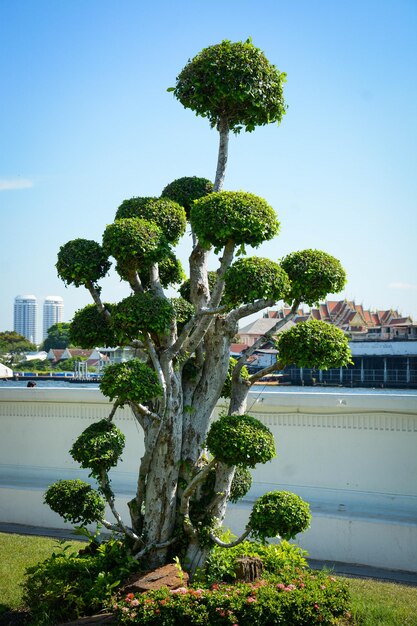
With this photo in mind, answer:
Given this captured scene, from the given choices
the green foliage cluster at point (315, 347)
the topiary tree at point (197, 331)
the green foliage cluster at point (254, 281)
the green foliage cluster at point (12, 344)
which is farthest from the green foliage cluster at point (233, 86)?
the green foliage cluster at point (12, 344)

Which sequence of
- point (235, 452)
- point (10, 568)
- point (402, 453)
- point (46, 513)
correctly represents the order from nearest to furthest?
point (235, 452), point (10, 568), point (402, 453), point (46, 513)

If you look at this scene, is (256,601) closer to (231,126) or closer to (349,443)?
(349,443)

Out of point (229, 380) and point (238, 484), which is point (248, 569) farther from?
point (229, 380)

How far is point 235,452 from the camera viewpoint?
672 cm

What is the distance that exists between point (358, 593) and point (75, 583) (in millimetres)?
2836

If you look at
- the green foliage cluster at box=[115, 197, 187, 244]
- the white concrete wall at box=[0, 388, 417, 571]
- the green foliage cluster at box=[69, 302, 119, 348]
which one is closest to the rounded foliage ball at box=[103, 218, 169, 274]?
the green foliage cluster at box=[115, 197, 187, 244]

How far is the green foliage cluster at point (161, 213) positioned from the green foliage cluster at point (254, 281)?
0.92 metres

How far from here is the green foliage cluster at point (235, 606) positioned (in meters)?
6.23

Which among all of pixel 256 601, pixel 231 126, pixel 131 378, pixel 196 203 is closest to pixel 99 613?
pixel 256 601

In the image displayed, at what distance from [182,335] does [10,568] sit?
3565 millimetres

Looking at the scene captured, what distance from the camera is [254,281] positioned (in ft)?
22.0

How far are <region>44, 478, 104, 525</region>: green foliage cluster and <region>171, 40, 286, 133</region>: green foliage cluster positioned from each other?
3869 millimetres

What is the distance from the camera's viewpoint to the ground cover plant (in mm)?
6816

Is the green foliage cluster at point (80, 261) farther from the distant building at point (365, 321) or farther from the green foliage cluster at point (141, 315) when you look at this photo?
the distant building at point (365, 321)
